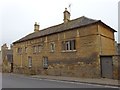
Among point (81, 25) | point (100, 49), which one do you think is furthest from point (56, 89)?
point (81, 25)

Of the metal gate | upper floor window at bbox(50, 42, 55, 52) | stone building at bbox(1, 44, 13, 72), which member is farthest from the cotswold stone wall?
stone building at bbox(1, 44, 13, 72)

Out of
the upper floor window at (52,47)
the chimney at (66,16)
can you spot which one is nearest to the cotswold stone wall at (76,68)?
the upper floor window at (52,47)

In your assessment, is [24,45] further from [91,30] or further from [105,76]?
[105,76]

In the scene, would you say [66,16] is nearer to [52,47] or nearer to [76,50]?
[52,47]

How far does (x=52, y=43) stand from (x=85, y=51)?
22.8 feet

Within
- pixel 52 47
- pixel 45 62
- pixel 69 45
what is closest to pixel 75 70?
pixel 69 45

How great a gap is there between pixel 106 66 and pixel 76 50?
4.81 meters

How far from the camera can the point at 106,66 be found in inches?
840

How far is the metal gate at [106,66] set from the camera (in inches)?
822

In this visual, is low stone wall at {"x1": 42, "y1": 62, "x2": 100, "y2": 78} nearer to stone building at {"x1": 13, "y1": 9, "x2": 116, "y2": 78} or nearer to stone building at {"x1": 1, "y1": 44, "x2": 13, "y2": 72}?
stone building at {"x1": 13, "y1": 9, "x2": 116, "y2": 78}

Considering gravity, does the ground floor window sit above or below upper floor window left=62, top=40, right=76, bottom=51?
below

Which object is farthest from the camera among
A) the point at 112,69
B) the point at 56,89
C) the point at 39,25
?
the point at 39,25

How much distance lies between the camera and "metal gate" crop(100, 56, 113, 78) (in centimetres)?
2087

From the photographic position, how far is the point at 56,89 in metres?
13.7
